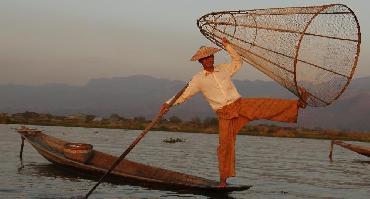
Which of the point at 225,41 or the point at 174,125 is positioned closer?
the point at 225,41

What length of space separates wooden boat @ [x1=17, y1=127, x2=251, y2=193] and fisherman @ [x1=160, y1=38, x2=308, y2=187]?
1052 mm

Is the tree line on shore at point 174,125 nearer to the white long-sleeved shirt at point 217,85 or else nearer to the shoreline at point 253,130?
the shoreline at point 253,130

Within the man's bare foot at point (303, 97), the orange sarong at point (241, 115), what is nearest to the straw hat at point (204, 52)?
the orange sarong at point (241, 115)

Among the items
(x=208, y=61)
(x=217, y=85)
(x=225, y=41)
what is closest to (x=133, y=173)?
(x=217, y=85)

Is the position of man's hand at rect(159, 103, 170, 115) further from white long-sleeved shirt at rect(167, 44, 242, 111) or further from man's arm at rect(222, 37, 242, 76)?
man's arm at rect(222, 37, 242, 76)

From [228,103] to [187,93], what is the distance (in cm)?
83

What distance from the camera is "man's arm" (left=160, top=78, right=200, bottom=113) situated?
9.62 meters

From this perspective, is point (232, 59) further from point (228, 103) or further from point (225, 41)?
point (228, 103)

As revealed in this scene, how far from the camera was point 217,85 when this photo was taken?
30.8 feet

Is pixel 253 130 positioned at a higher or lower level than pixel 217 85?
lower

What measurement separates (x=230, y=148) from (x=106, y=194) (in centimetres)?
361

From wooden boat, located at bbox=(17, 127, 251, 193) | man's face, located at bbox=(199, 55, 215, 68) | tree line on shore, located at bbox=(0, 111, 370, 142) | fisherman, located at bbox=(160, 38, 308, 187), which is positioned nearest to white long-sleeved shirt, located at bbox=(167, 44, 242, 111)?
fisherman, located at bbox=(160, 38, 308, 187)

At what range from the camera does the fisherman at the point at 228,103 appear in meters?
9.20

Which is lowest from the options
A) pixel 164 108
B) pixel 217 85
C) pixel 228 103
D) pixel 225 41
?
pixel 164 108
